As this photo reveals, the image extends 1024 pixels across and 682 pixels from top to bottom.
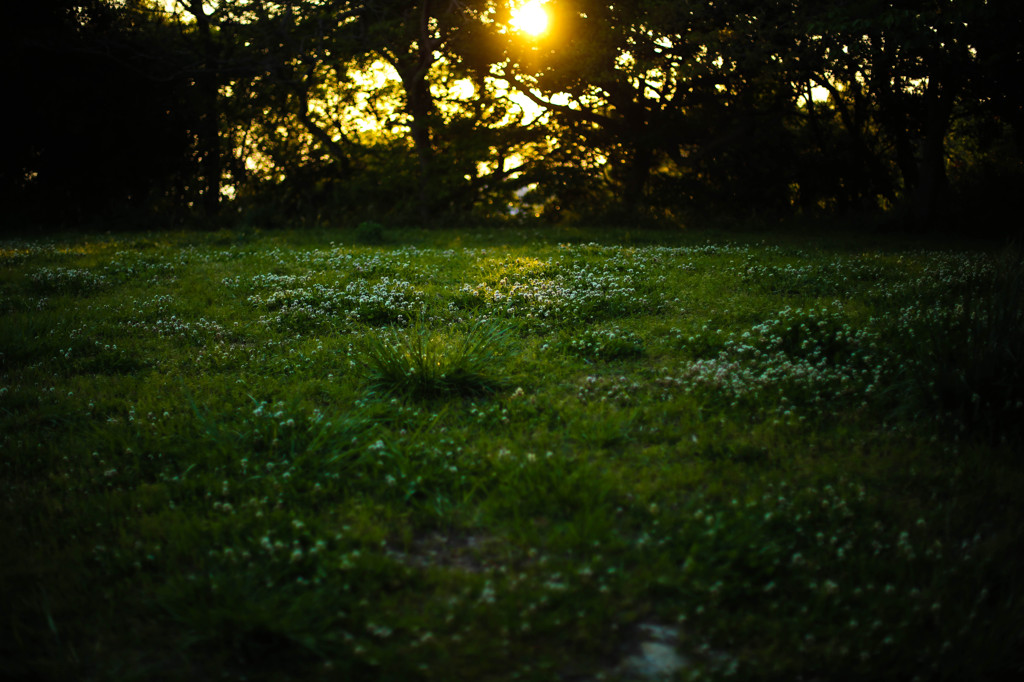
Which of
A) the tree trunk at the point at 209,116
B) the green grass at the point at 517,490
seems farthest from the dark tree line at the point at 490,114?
the green grass at the point at 517,490

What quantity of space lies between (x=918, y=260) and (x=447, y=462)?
10.2m

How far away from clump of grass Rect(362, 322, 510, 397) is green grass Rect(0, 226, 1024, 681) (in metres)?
0.03

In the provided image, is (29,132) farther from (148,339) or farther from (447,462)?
(447,462)

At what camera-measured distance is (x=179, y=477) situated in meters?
4.61

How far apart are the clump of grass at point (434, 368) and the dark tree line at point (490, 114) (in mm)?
12928

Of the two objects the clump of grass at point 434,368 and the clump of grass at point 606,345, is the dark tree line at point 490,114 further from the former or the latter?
the clump of grass at point 434,368

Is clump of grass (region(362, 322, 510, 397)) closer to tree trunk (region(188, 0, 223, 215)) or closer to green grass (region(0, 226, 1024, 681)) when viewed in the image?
green grass (region(0, 226, 1024, 681))

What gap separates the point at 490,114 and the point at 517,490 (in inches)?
700

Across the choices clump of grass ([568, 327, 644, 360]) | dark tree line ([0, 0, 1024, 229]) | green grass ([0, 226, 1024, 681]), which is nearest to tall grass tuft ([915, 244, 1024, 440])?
green grass ([0, 226, 1024, 681])

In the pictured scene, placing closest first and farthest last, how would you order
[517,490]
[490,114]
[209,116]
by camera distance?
[517,490] → [490,114] → [209,116]

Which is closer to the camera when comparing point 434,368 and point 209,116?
point 434,368

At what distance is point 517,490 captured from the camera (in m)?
4.38

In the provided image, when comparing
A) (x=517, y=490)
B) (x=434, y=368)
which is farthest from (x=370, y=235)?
(x=517, y=490)

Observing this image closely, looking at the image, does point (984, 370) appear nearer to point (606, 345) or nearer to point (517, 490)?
point (606, 345)
